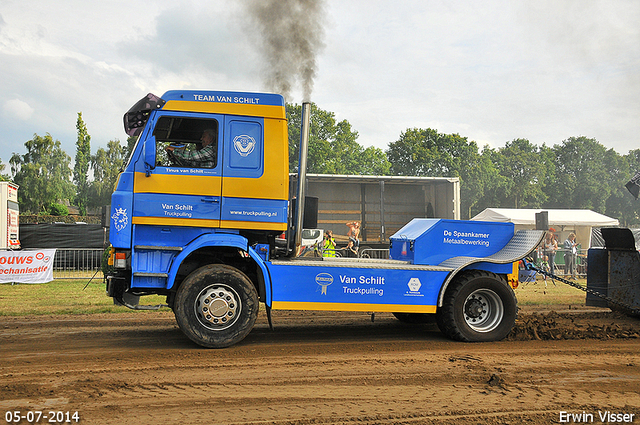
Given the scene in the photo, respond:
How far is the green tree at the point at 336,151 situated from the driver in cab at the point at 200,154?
140 feet

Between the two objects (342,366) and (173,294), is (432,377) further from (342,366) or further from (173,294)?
(173,294)

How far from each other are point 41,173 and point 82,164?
516 inches

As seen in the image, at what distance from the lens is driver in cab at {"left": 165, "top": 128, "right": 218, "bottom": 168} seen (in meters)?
6.01

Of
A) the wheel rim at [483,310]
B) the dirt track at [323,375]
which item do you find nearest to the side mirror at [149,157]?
the dirt track at [323,375]

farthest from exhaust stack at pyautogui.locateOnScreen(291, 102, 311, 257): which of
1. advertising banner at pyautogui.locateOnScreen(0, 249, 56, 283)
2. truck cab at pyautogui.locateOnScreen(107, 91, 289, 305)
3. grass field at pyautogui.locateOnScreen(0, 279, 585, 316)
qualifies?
advertising banner at pyautogui.locateOnScreen(0, 249, 56, 283)

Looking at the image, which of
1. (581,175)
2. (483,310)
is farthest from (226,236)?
(581,175)

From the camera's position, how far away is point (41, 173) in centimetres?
5181

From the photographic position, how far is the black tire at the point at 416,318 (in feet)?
24.6

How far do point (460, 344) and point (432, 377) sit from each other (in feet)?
5.96

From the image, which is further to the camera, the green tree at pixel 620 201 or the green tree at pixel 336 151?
the green tree at pixel 620 201

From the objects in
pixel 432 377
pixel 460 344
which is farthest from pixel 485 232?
pixel 432 377

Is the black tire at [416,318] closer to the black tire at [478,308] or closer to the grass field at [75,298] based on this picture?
the black tire at [478,308]

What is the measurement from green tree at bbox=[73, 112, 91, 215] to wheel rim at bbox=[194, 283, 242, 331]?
2509 inches

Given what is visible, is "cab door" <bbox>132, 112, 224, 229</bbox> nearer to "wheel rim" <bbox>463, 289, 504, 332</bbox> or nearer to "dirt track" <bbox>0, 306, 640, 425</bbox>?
"dirt track" <bbox>0, 306, 640, 425</bbox>
